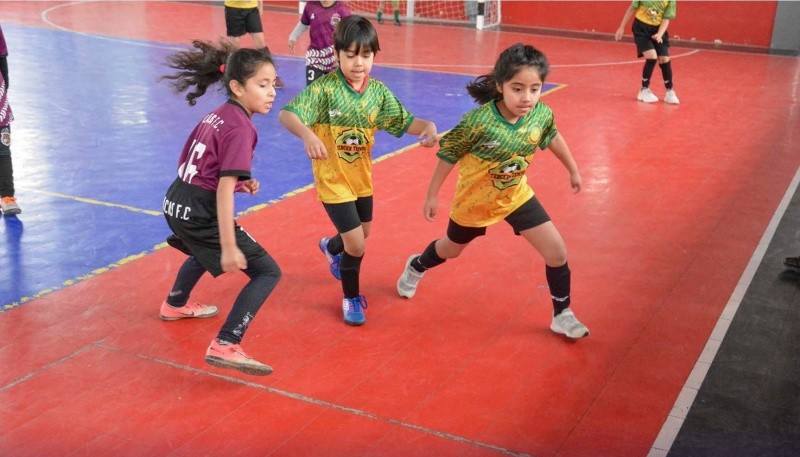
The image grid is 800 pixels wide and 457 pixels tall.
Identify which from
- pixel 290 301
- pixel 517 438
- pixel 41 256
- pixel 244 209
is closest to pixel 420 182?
pixel 244 209

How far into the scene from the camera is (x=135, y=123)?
29.6ft

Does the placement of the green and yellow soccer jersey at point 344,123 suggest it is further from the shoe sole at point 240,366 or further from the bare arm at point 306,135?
the shoe sole at point 240,366

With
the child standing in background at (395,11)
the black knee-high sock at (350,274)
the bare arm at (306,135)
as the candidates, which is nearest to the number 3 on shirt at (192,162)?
the bare arm at (306,135)

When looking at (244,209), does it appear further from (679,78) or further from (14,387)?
(679,78)

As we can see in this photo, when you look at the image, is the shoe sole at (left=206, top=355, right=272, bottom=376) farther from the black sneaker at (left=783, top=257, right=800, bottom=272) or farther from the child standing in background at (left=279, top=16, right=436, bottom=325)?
the black sneaker at (left=783, top=257, right=800, bottom=272)

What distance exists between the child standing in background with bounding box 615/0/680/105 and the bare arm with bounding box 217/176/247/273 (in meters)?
8.52

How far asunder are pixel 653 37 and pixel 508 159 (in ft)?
24.7

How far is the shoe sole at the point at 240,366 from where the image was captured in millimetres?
3899

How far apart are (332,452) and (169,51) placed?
11309mm

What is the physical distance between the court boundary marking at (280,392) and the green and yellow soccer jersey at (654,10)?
867 centimetres

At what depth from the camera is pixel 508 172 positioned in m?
4.41

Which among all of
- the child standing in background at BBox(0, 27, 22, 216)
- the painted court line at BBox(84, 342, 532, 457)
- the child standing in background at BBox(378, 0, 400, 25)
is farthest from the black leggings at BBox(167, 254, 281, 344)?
the child standing in background at BBox(378, 0, 400, 25)

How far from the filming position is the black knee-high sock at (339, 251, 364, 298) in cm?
470

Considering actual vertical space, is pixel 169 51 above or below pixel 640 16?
below
